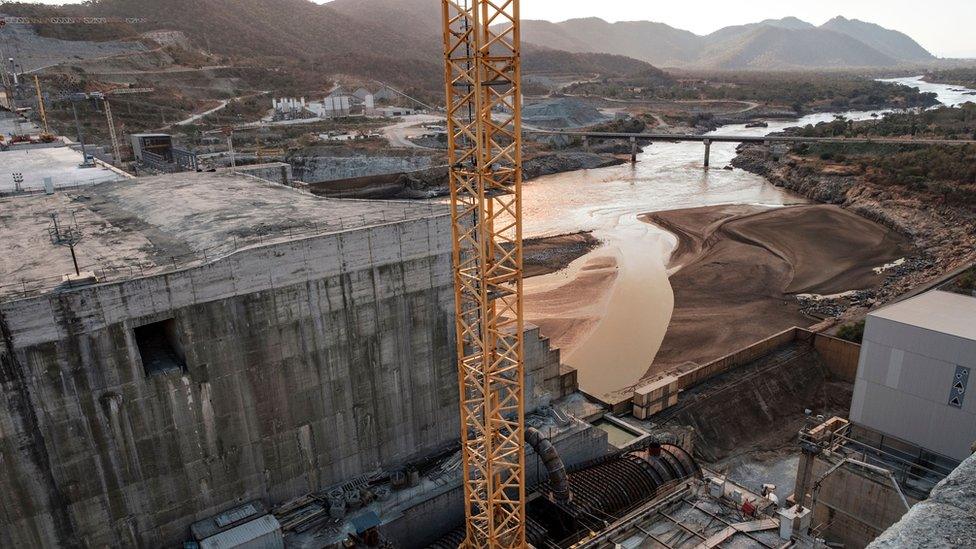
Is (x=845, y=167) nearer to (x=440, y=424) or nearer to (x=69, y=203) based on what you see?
(x=440, y=424)

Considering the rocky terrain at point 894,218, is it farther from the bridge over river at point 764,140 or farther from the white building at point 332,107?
the white building at point 332,107

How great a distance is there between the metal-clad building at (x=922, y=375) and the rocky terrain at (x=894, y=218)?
2028 centimetres

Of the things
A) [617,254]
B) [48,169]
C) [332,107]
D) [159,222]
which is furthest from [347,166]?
[159,222]

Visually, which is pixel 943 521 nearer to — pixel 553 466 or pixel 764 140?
pixel 553 466

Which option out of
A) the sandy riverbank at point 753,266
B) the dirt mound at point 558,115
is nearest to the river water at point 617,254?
the sandy riverbank at point 753,266

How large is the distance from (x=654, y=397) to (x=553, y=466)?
10.8 meters

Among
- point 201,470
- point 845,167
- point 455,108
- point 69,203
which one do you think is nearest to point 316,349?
point 201,470

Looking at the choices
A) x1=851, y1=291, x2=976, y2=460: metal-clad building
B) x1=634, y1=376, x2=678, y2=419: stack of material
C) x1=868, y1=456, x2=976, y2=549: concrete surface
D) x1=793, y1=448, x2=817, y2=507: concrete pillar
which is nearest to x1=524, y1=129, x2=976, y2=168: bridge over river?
x1=634, y1=376, x2=678, y2=419: stack of material

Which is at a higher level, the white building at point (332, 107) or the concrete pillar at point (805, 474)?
the white building at point (332, 107)

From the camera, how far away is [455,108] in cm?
1581

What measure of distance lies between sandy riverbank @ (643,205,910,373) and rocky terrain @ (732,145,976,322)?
1.79 meters

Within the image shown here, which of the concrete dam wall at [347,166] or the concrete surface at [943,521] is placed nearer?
the concrete surface at [943,521]

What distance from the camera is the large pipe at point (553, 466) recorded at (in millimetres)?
20953

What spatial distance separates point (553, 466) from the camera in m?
21.0
